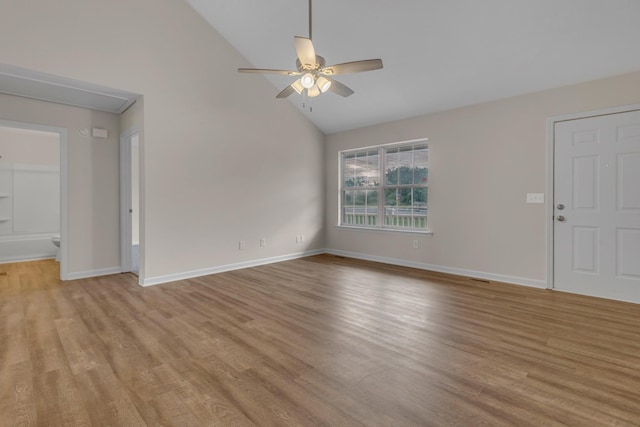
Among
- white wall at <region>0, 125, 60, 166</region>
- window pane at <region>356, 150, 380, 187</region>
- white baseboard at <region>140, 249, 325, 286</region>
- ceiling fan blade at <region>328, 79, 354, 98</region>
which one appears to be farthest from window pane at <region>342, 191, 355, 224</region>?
white wall at <region>0, 125, 60, 166</region>

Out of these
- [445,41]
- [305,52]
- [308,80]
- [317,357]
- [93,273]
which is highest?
[445,41]

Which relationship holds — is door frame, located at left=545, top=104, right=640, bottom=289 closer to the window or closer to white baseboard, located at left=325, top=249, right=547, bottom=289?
white baseboard, located at left=325, top=249, right=547, bottom=289

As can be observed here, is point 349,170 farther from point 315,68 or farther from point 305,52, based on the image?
point 305,52

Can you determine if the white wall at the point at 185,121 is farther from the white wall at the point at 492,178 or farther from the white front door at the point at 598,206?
the white front door at the point at 598,206

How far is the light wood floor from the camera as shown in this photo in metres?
1.67

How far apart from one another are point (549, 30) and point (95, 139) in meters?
6.06

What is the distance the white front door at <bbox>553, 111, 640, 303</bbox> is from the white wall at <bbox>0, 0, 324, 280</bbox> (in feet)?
13.6

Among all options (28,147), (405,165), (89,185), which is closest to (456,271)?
(405,165)

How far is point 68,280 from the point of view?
4.39 meters

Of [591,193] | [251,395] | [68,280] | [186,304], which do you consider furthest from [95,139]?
[591,193]

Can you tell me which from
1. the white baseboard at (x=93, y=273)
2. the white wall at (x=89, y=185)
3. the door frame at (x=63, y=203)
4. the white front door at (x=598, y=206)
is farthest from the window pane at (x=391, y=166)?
the door frame at (x=63, y=203)

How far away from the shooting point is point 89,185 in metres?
4.61

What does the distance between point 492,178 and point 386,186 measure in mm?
1830

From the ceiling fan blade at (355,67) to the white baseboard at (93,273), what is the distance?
443cm
